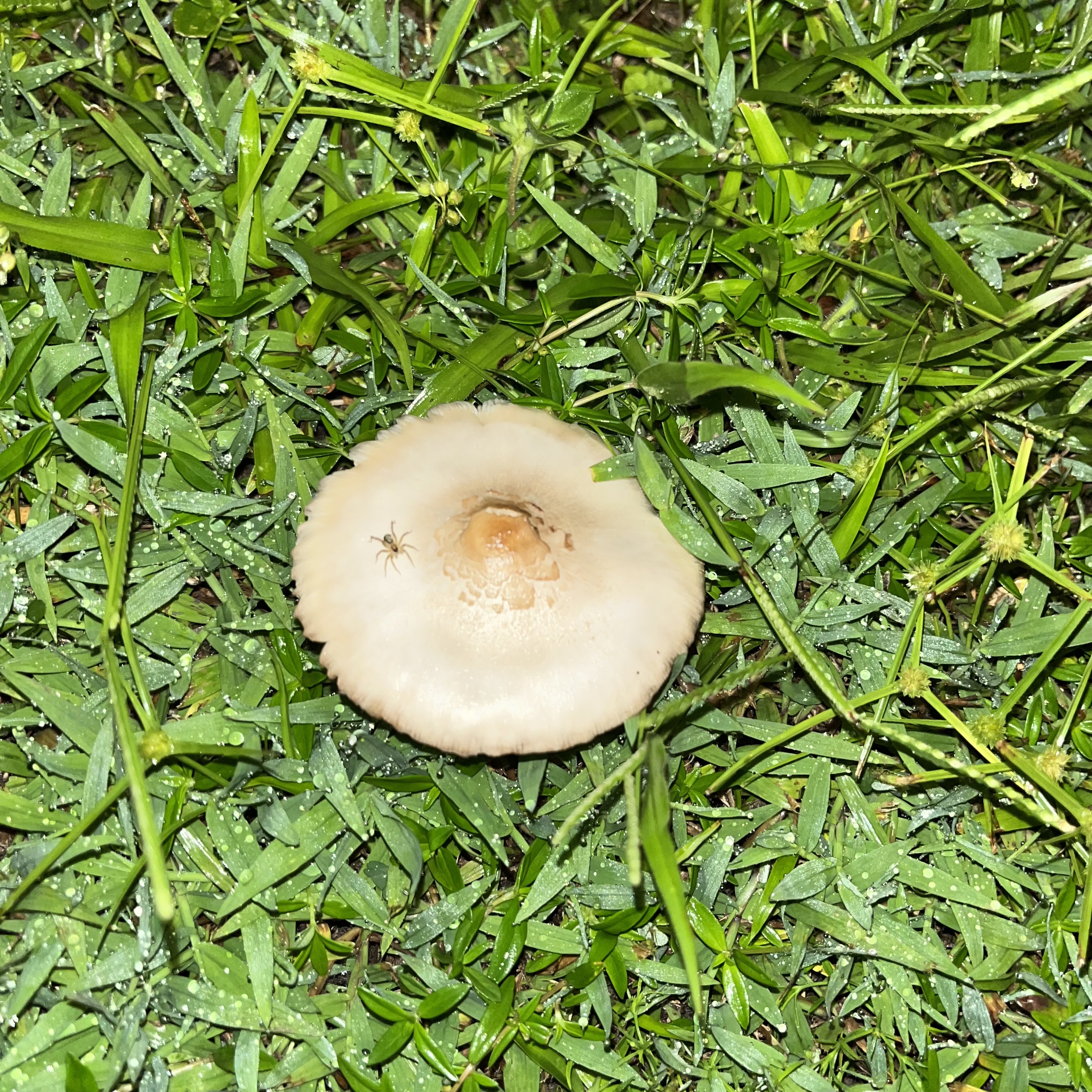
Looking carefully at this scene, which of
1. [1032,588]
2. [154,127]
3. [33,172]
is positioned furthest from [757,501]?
[33,172]

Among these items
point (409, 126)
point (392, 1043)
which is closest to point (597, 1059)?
point (392, 1043)

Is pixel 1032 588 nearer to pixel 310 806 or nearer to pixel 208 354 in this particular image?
pixel 310 806

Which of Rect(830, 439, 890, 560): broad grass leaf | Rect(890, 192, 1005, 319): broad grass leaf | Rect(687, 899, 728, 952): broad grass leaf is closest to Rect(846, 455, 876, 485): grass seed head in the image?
Rect(830, 439, 890, 560): broad grass leaf

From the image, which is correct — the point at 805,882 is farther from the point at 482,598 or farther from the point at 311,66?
the point at 311,66

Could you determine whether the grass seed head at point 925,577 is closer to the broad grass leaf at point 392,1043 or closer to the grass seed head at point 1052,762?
the grass seed head at point 1052,762

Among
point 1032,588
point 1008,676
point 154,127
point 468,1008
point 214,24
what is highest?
point 214,24

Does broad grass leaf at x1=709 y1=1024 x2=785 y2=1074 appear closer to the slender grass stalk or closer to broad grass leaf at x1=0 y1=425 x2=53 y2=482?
the slender grass stalk
